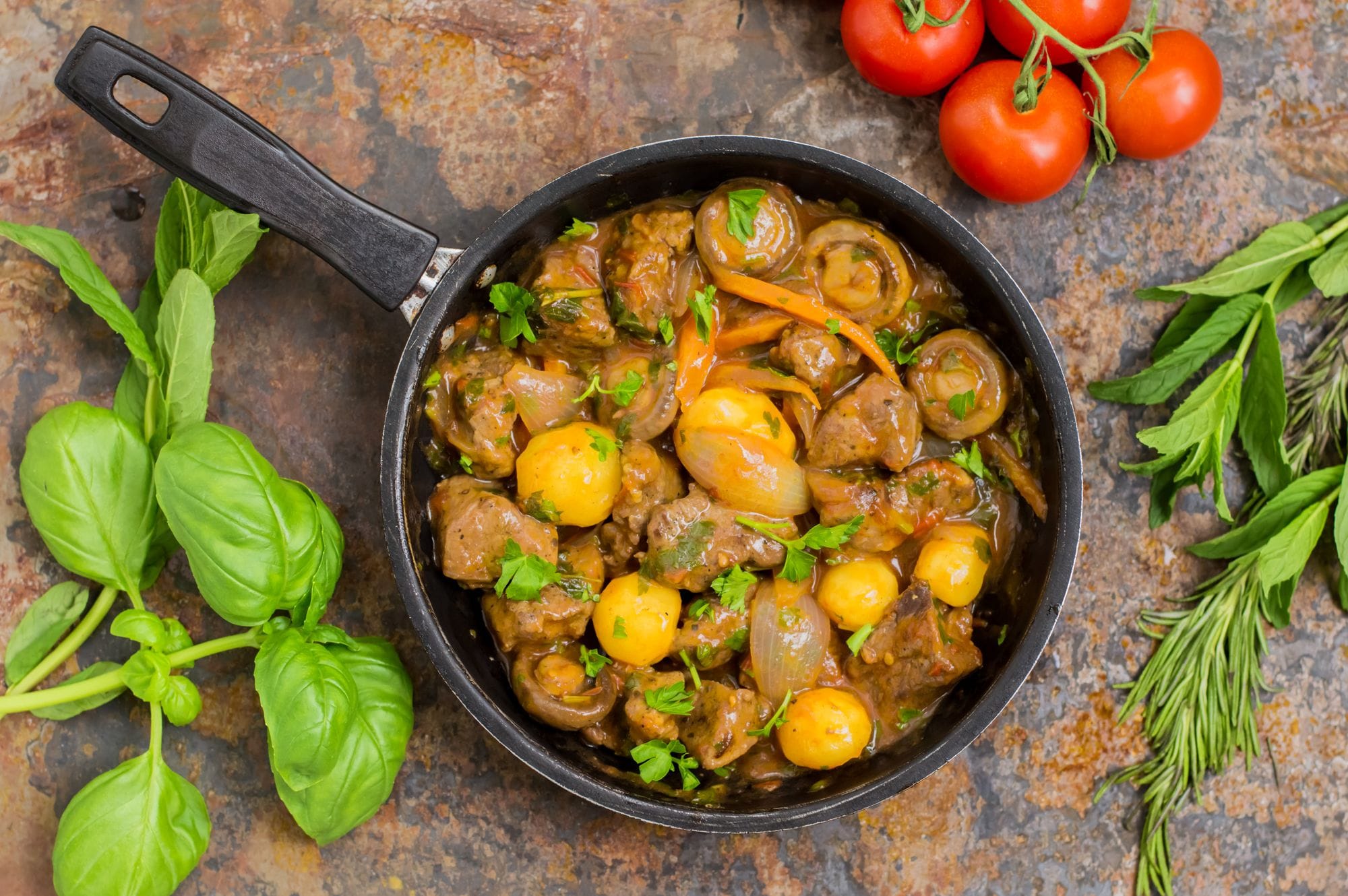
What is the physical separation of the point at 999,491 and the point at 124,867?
256cm

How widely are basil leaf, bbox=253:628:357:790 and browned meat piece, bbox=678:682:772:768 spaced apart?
902 mm

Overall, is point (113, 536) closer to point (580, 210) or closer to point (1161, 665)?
point (580, 210)

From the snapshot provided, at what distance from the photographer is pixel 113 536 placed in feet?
8.95

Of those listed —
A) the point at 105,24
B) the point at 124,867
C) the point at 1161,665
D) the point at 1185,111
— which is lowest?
the point at 1161,665

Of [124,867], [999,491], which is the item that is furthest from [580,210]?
[124,867]

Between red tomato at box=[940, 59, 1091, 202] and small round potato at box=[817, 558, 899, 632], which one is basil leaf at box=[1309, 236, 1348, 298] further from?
small round potato at box=[817, 558, 899, 632]

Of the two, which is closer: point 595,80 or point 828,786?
point 828,786

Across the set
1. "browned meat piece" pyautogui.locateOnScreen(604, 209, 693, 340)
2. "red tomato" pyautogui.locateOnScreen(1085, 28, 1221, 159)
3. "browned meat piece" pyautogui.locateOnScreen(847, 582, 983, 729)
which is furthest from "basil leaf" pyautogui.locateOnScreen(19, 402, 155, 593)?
"red tomato" pyautogui.locateOnScreen(1085, 28, 1221, 159)

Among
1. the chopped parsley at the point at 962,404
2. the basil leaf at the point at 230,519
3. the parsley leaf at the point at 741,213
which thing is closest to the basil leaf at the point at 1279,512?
the chopped parsley at the point at 962,404

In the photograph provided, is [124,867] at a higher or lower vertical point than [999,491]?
lower

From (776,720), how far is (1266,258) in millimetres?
1940

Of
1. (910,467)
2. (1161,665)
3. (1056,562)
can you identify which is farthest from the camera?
(1161,665)

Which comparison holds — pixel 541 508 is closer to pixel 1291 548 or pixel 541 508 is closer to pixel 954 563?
pixel 954 563

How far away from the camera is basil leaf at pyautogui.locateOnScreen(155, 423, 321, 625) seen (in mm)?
2445
